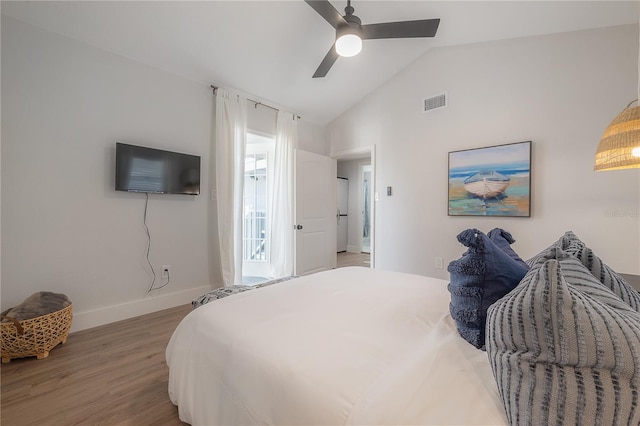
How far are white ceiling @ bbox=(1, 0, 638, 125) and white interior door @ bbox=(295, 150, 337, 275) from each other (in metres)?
1.28

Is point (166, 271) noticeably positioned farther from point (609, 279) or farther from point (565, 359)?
point (609, 279)

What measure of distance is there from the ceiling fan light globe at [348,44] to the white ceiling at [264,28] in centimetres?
76

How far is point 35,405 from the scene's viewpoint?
1.45 m

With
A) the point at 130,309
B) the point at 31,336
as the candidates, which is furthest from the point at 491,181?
the point at 31,336

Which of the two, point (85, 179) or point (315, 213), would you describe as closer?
point (85, 179)

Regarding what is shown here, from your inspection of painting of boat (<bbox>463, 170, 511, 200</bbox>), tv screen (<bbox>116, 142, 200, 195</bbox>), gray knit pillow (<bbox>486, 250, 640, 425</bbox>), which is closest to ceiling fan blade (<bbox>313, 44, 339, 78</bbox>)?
tv screen (<bbox>116, 142, 200, 195</bbox>)

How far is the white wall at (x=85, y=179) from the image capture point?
2074 millimetres

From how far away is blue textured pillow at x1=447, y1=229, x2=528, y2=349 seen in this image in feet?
2.96

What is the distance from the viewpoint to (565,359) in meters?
0.54

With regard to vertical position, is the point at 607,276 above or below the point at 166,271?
above

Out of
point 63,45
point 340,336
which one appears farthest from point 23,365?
point 63,45

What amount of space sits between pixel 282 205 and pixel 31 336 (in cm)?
268

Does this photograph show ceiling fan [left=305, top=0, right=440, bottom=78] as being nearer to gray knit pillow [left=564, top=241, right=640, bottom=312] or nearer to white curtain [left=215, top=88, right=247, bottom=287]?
white curtain [left=215, top=88, right=247, bottom=287]

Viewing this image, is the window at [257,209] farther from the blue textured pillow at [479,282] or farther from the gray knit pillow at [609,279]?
the gray knit pillow at [609,279]
